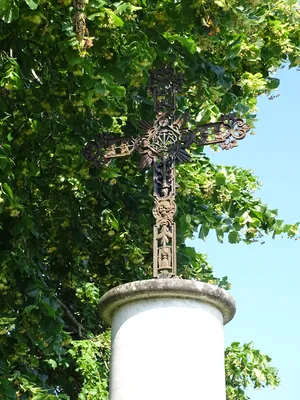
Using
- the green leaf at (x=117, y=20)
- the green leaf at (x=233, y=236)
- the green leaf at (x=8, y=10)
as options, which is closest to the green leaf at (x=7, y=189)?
the green leaf at (x=8, y=10)

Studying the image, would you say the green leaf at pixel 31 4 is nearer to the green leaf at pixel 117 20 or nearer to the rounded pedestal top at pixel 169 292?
the green leaf at pixel 117 20

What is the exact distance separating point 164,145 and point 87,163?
6.54ft

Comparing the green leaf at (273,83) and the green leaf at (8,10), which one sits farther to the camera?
the green leaf at (273,83)

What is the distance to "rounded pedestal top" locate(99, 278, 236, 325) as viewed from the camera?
14.8 ft

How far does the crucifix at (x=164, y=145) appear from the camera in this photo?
4.99 metres

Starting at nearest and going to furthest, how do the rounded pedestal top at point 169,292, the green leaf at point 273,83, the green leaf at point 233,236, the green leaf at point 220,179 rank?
the rounded pedestal top at point 169,292, the green leaf at point 220,179, the green leaf at point 273,83, the green leaf at point 233,236

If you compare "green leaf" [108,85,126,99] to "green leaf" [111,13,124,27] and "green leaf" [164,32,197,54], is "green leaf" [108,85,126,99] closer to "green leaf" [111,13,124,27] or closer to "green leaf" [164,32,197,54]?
"green leaf" [111,13,124,27]

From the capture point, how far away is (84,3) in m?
5.85

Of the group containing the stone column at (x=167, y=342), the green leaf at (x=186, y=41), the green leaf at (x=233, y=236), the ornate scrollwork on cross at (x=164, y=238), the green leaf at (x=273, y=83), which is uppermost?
the green leaf at (x=273, y=83)

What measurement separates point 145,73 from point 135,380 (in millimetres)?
2787

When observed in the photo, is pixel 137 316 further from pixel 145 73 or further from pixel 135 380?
pixel 145 73

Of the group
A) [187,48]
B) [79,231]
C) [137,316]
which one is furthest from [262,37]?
[137,316]

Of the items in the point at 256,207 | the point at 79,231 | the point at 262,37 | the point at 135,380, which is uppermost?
the point at 262,37

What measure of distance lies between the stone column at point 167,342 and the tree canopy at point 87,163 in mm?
1720
